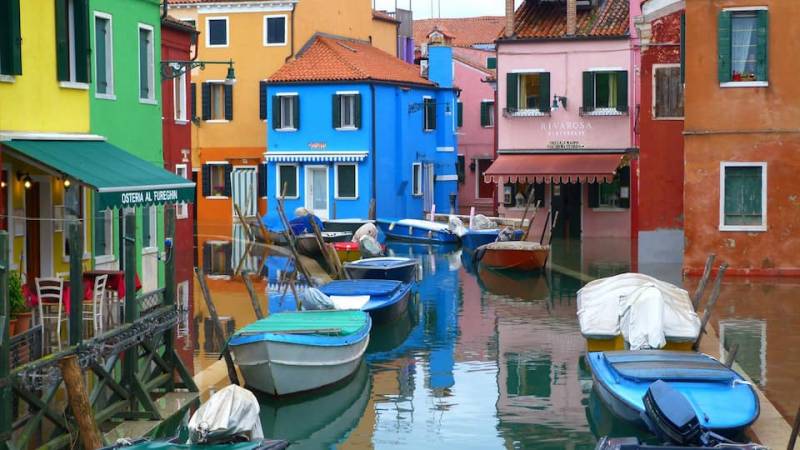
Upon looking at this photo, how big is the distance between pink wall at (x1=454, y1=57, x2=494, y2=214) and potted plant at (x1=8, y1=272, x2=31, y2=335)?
135ft

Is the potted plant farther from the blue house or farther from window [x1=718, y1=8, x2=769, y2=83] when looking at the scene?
the blue house

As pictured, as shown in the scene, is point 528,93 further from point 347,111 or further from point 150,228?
point 150,228

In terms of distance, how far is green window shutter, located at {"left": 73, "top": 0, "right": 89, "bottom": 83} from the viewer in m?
18.1

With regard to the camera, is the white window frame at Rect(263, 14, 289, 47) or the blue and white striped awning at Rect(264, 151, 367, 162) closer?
the blue and white striped awning at Rect(264, 151, 367, 162)

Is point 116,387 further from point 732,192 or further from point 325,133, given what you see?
point 325,133

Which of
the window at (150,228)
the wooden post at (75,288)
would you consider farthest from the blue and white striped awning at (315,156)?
the wooden post at (75,288)

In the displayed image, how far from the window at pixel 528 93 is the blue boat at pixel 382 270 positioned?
1290 cm

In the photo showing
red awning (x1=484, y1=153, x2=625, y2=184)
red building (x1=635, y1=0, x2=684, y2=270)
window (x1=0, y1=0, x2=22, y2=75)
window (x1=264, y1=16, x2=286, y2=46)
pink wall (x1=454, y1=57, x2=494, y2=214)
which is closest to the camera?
window (x1=0, y1=0, x2=22, y2=75)

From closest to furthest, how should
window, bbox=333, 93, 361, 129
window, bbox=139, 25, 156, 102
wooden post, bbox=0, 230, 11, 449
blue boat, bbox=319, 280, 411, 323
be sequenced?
wooden post, bbox=0, 230, 11, 449
window, bbox=139, 25, 156, 102
blue boat, bbox=319, 280, 411, 323
window, bbox=333, 93, 361, 129

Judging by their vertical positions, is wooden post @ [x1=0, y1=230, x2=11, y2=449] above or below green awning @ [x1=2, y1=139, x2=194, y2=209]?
below

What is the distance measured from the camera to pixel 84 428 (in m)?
12.6

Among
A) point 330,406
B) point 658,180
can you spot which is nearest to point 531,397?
point 330,406

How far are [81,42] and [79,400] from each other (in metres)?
7.15

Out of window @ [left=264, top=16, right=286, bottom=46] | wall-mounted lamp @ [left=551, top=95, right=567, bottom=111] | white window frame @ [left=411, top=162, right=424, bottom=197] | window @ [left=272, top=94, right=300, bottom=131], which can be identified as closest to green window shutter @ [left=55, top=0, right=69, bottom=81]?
wall-mounted lamp @ [left=551, top=95, right=567, bottom=111]
